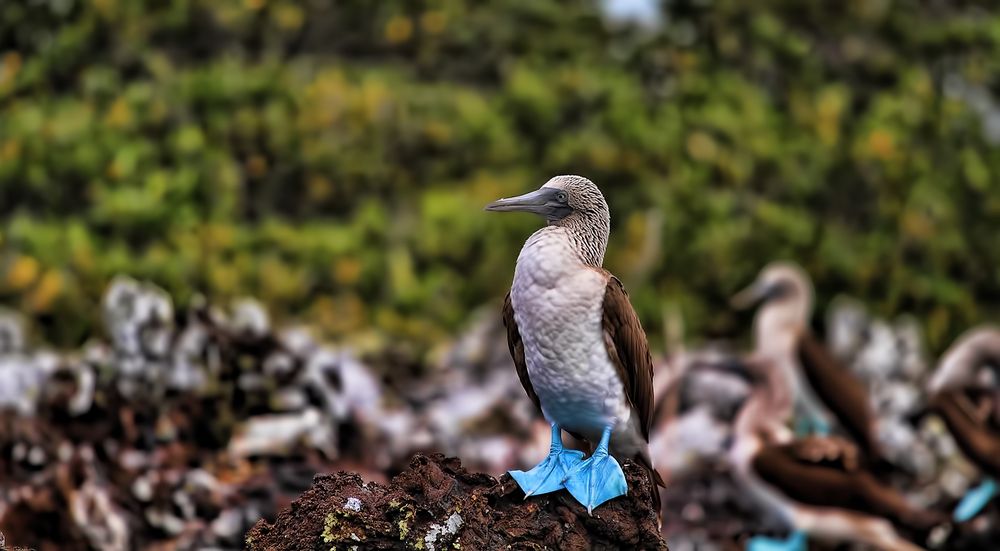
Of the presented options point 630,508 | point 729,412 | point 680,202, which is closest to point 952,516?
point 729,412

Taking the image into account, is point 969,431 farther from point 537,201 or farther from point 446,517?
point 446,517

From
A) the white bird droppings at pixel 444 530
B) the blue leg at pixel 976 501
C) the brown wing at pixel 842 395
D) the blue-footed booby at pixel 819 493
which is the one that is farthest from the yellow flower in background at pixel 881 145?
the white bird droppings at pixel 444 530

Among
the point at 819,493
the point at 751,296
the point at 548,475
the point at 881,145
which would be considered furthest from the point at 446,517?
the point at 881,145

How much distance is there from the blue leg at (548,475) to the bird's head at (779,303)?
2.88m

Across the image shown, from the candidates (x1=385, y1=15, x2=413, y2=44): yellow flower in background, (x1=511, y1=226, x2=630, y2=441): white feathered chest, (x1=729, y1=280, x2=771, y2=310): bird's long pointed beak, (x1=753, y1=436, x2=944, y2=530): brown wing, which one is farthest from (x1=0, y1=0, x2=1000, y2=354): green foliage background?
Answer: (x1=511, y1=226, x2=630, y2=441): white feathered chest

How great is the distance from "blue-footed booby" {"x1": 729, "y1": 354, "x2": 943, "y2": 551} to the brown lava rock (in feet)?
6.85

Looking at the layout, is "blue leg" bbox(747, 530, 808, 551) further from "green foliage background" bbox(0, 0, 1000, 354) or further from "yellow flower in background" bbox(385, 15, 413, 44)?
"yellow flower in background" bbox(385, 15, 413, 44)

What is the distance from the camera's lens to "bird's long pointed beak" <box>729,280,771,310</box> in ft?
16.9

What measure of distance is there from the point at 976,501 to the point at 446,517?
3.10 metres

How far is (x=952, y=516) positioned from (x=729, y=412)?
3.02ft

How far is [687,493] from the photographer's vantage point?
4477 millimetres

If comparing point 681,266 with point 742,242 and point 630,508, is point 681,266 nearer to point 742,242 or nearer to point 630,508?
point 742,242

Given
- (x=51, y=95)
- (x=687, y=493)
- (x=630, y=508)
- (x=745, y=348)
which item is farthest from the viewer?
(x=745, y=348)

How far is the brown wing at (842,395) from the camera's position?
15.4 ft
